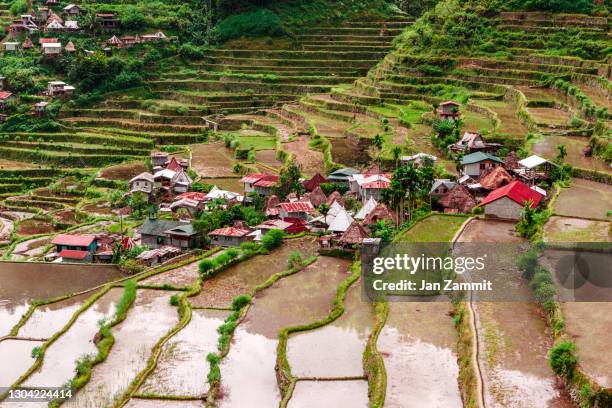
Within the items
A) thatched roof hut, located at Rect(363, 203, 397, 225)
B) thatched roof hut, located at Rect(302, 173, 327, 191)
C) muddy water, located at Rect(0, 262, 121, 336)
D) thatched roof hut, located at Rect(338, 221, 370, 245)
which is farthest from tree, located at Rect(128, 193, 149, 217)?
thatched roof hut, located at Rect(338, 221, 370, 245)

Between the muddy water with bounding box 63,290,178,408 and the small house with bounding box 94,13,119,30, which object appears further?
the small house with bounding box 94,13,119,30

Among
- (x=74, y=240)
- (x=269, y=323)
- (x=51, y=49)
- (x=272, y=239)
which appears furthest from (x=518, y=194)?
(x=51, y=49)

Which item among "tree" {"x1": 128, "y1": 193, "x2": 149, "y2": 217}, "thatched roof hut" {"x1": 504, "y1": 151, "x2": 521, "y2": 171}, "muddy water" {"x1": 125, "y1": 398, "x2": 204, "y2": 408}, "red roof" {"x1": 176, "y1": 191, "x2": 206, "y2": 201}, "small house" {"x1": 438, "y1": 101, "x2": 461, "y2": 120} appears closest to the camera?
"muddy water" {"x1": 125, "y1": 398, "x2": 204, "y2": 408}

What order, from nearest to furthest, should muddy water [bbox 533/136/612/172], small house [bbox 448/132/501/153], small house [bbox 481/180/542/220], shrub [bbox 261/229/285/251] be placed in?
small house [bbox 481/180/542/220]
shrub [bbox 261/229/285/251]
muddy water [bbox 533/136/612/172]
small house [bbox 448/132/501/153]

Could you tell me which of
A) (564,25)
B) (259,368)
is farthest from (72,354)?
(564,25)

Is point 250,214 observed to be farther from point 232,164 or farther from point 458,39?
point 458,39

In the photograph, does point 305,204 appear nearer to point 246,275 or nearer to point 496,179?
point 246,275

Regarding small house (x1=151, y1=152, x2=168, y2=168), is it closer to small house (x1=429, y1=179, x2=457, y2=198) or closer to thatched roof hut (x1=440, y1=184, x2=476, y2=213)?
small house (x1=429, y1=179, x2=457, y2=198)

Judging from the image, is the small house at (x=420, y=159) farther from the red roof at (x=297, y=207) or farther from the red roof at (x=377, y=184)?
the red roof at (x=297, y=207)
